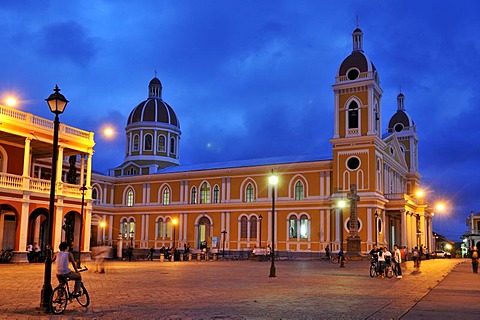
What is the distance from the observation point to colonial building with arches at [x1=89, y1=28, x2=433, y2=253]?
51.4m

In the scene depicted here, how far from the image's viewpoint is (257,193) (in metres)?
57.8

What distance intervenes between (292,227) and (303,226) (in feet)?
4.14

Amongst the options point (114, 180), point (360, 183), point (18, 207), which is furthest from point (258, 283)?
point (114, 180)

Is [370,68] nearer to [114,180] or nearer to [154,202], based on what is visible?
Answer: [154,202]

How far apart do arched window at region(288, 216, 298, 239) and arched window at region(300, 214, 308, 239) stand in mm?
664

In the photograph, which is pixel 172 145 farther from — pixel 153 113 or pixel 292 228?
pixel 292 228

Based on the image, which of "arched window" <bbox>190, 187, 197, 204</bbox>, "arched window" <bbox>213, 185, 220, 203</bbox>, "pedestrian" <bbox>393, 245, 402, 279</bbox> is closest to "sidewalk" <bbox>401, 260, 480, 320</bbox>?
"pedestrian" <bbox>393, 245, 402, 279</bbox>

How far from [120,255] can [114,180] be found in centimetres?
2314

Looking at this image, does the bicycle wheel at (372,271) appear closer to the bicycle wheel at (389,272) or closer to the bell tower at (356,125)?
the bicycle wheel at (389,272)

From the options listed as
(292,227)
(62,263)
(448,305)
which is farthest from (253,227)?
(62,263)

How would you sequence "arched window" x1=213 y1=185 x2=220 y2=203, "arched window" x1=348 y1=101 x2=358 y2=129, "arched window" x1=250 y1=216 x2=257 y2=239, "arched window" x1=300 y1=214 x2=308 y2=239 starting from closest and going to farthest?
"arched window" x1=348 y1=101 x2=358 y2=129 < "arched window" x1=300 y1=214 x2=308 y2=239 < "arched window" x1=250 y1=216 x2=257 y2=239 < "arched window" x1=213 y1=185 x2=220 y2=203

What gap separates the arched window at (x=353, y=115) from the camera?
52125 millimetres

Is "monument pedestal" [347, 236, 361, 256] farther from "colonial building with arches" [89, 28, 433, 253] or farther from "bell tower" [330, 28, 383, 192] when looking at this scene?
"bell tower" [330, 28, 383, 192]

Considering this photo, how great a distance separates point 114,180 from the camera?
68.1 metres
